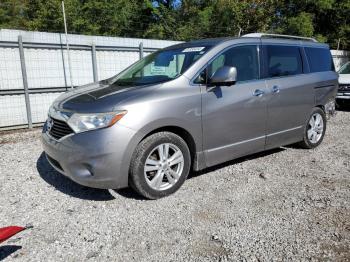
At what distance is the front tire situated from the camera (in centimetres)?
350

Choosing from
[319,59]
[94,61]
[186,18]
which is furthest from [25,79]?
[186,18]

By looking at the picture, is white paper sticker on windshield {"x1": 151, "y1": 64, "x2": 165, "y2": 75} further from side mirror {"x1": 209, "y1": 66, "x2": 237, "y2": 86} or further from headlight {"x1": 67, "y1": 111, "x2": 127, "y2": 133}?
headlight {"x1": 67, "y1": 111, "x2": 127, "y2": 133}

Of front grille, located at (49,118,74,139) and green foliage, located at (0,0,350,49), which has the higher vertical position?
green foliage, located at (0,0,350,49)

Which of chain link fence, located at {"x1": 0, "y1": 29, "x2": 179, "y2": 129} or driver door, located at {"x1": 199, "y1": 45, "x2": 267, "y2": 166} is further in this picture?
chain link fence, located at {"x1": 0, "y1": 29, "x2": 179, "y2": 129}

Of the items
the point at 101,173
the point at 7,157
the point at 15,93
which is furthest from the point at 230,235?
the point at 15,93

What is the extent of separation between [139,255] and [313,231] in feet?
5.37

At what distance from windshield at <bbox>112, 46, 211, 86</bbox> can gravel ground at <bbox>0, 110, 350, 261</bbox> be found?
1.42 metres

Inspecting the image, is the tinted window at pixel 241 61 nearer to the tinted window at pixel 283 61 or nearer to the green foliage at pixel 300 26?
the tinted window at pixel 283 61

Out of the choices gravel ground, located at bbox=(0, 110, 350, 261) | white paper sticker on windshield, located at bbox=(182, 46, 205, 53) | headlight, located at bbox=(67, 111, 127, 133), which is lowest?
gravel ground, located at bbox=(0, 110, 350, 261)

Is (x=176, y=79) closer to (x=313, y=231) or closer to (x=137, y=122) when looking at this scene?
(x=137, y=122)

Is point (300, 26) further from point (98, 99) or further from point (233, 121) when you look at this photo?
point (98, 99)

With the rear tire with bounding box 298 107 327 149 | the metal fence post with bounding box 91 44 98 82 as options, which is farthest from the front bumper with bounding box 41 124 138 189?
the metal fence post with bounding box 91 44 98 82

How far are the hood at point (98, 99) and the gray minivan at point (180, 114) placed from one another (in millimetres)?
12

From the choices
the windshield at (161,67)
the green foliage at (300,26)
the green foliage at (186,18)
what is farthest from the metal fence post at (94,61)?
the green foliage at (300,26)
